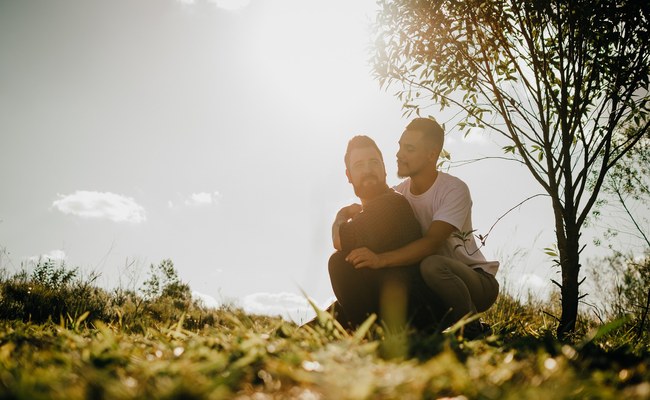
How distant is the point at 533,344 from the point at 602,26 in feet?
10.7

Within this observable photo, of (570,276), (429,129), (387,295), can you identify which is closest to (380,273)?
(387,295)

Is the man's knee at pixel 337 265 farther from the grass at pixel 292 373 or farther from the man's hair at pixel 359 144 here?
the grass at pixel 292 373

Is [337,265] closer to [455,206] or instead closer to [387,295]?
[387,295]

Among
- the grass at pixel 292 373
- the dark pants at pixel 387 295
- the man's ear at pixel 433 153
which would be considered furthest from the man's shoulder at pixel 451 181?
the grass at pixel 292 373

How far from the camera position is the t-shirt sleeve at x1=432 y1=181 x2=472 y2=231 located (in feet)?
10.8

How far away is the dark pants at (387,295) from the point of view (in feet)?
9.86

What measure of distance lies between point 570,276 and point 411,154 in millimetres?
1995

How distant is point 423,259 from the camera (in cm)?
319

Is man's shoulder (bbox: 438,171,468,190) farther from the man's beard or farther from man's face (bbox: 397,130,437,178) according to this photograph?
the man's beard

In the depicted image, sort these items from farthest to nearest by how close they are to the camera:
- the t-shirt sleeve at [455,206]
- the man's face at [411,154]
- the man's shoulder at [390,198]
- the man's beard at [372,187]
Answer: the man's face at [411,154] < the man's beard at [372,187] < the t-shirt sleeve at [455,206] < the man's shoulder at [390,198]

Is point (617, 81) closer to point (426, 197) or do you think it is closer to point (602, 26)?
point (602, 26)

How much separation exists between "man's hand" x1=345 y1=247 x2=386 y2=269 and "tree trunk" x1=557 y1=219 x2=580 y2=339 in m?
2.16

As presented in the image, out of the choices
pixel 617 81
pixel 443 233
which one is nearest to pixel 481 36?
pixel 617 81

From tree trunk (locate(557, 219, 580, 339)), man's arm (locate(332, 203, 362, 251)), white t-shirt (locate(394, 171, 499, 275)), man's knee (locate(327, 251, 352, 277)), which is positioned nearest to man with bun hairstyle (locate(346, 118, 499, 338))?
white t-shirt (locate(394, 171, 499, 275))
